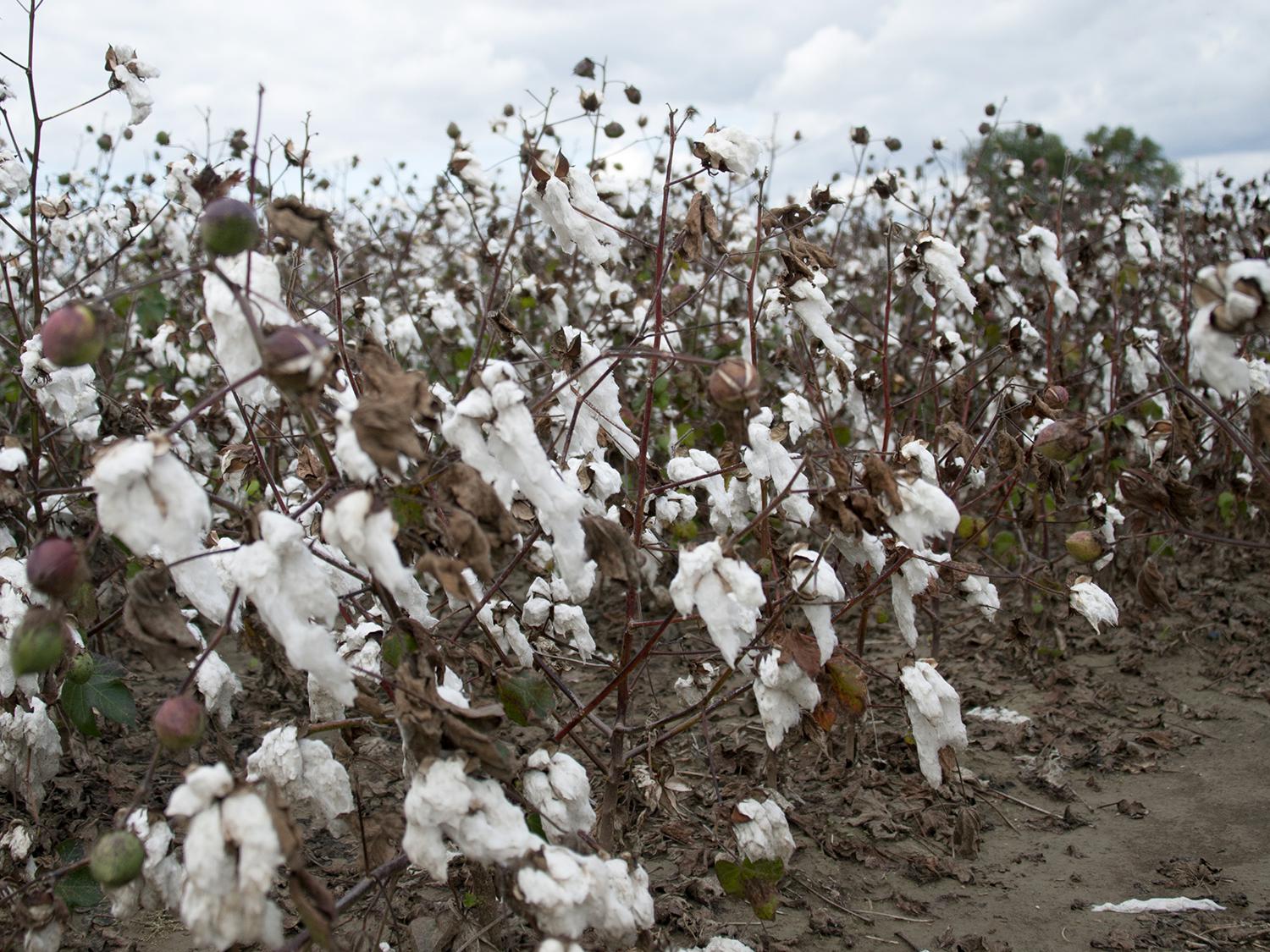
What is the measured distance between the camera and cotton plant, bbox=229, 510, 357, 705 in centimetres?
112

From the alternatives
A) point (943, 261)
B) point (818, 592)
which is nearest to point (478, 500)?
point (818, 592)

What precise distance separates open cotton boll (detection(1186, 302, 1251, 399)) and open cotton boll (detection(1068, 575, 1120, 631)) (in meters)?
0.78

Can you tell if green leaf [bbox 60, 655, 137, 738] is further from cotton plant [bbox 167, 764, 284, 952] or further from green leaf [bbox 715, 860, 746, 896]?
green leaf [bbox 715, 860, 746, 896]

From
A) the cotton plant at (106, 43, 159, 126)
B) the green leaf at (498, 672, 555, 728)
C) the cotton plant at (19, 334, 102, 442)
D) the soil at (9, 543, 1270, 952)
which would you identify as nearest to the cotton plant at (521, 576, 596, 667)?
the soil at (9, 543, 1270, 952)

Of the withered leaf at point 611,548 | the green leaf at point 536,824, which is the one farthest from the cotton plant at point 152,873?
the withered leaf at point 611,548

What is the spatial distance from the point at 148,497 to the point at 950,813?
1.93 metres

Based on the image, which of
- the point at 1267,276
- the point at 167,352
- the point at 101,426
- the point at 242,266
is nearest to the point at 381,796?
the point at 101,426

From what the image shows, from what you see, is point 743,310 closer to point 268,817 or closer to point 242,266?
point 242,266

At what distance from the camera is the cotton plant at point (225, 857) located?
1.03m

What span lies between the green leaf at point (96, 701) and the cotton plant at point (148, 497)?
934 millimetres

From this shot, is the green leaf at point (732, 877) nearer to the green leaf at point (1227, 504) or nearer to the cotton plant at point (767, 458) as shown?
the cotton plant at point (767, 458)

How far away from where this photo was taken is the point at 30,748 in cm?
188


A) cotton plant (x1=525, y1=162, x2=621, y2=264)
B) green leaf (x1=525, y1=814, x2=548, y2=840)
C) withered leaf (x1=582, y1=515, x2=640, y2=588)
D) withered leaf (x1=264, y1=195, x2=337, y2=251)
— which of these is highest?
cotton plant (x1=525, y1=162, x2=621, y2=264)

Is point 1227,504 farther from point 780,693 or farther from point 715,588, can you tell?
point 715,588
